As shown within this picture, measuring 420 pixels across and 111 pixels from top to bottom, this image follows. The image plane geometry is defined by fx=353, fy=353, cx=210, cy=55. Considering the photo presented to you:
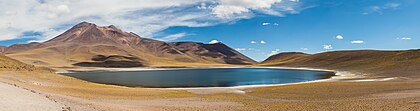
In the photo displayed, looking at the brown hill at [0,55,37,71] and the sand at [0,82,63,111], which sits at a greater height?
the brown hill at [0,55,37,71]

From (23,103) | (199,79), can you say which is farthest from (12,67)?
(23,103)

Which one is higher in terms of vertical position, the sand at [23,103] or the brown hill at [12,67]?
the brown hill at [12,67]

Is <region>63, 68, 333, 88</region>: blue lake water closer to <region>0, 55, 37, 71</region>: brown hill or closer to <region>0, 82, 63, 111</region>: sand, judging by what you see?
<region>0, 55, 37, 71</region>: brown hill

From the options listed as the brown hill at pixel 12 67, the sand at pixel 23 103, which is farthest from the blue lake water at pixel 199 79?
the sand at pixel 23 103

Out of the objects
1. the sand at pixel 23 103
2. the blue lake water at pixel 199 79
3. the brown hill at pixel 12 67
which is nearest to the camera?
the sand at pixel 23 103

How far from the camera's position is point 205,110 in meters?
31.6

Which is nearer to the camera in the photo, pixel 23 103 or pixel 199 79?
pixel 23 103

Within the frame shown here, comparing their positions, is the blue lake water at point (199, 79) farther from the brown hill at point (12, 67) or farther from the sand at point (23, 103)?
the sand at point (23, 103)

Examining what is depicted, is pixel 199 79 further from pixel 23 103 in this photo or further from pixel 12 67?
pixel 23 103

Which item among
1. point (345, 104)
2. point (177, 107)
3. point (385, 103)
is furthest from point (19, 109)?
point (385, 103)

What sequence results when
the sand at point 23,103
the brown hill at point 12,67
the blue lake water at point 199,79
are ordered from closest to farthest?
the sand at point 23,103
the brown hill at point 12,67
the blue lake water at point 199,79

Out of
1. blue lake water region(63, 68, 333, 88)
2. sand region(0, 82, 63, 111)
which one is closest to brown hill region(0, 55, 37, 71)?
blue lake water region(63, 68, 333, 88)

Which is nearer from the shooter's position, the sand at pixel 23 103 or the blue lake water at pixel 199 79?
the sand at pixel 23 103

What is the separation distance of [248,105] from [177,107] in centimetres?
718
